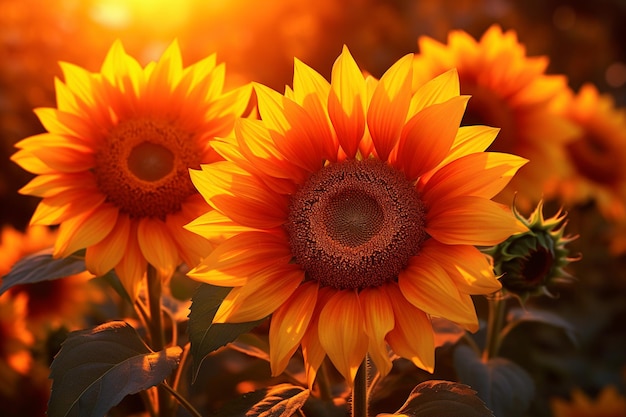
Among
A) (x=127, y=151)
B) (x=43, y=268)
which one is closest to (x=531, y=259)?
(x=127, y=151)

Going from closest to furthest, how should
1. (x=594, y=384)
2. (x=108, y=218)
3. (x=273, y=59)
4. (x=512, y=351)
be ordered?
1. (x=108, y=218)
2. (x=512, y=351)
3. (x=594, y=384)
4. (x=273, y=59)

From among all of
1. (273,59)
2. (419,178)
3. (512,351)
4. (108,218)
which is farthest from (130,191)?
(273,59)

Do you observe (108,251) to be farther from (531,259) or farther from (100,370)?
(531,259)

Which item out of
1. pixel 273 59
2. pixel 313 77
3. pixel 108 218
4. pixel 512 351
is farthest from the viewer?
pixel 273 59

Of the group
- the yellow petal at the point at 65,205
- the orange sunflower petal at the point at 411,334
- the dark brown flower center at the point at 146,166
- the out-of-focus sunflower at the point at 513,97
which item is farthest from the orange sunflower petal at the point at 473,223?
the out-of-focus sunflower at the point at 513,97

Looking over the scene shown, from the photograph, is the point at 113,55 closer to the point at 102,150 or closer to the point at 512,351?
the point at 102,150

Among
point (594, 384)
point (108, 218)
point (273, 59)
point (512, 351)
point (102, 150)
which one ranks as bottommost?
point (594, 384)
